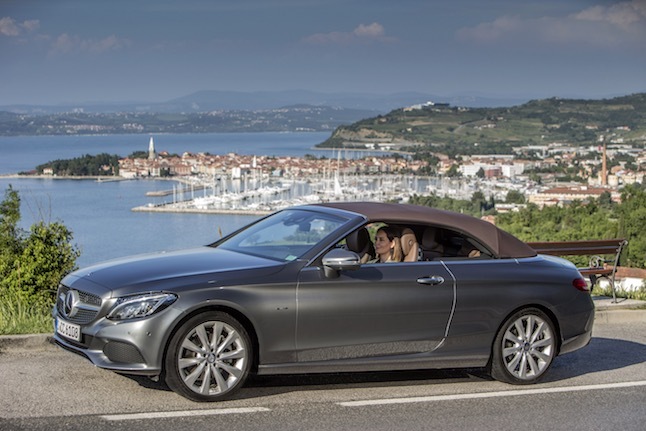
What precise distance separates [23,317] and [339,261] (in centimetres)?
387

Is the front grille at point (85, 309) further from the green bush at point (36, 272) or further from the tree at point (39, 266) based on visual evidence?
the tree at point (39, 266)

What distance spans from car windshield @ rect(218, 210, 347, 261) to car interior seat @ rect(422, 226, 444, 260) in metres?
0.73

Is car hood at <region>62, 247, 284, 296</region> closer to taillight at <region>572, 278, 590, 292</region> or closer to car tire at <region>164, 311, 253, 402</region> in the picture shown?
car tire at <region>164, 311, 253, 402</region>

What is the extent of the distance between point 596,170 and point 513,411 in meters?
172

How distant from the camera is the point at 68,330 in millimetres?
6828

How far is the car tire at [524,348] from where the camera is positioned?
7711 mm

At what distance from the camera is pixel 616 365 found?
348 inches

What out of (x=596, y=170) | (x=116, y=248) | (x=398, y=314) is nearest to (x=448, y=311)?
(x=398, y=314)

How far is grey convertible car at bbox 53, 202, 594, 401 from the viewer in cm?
660

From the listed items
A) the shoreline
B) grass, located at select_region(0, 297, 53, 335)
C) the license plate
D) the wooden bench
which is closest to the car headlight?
the license plate

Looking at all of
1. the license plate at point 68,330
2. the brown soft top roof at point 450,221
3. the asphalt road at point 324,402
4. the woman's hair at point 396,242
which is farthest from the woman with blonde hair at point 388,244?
the license plate at point 68,330

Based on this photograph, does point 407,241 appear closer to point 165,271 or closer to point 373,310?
point 373,310

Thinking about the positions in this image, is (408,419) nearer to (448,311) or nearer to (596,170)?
(448,311)

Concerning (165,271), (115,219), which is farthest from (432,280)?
(115,219)
